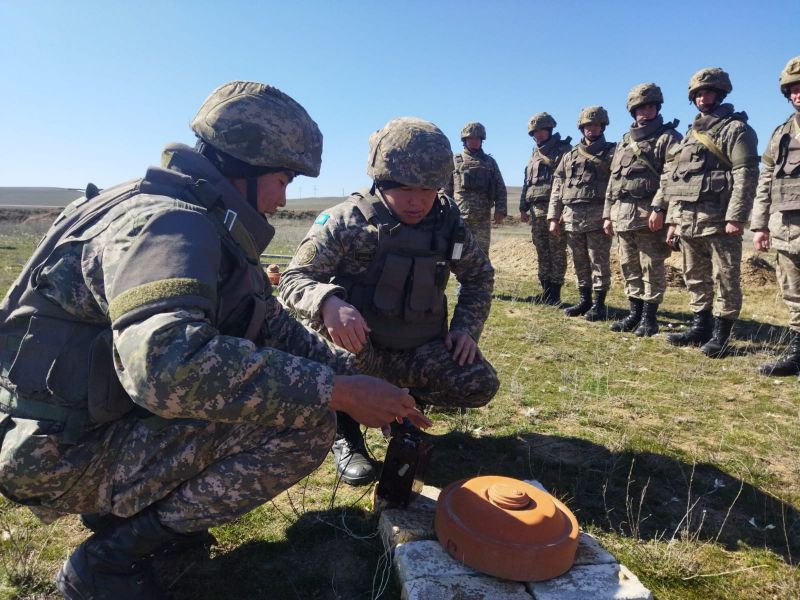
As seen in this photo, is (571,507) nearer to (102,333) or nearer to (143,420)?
(143,420)

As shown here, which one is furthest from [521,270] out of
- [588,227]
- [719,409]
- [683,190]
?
[719,409]

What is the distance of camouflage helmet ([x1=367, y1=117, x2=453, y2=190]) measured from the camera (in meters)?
3.31

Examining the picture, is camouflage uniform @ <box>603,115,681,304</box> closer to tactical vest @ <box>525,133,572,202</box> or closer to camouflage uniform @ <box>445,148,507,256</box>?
tactical vest @ <box>525,133,572,202</box>

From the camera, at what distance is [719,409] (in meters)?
4.55

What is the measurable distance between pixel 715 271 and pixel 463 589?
216 inches

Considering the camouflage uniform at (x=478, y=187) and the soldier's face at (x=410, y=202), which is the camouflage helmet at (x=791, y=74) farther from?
the camouflage uniform at (x=478, y=187)

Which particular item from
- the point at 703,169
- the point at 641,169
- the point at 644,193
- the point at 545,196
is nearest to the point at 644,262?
the point at 644,193

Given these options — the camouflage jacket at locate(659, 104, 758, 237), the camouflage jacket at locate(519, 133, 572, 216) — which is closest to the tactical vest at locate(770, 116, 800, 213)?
the camouflage jacket at locate(659, 104, 758, 237)

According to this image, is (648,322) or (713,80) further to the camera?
(648,322)

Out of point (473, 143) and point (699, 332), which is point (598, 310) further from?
point (473, 143)

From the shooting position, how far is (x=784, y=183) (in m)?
5.28

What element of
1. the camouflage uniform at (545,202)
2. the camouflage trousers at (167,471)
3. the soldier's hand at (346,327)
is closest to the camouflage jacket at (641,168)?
the camouflage uniform at (545,202)

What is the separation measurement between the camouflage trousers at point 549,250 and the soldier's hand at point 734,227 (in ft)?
10.7

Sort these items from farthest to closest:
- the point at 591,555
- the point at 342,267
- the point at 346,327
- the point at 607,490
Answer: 1. the point at 342,267
2. the point at 607,490
3. the point at 346,327
4. the point at 591,555
